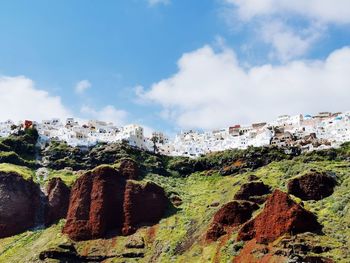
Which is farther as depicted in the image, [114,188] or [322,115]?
[322,115]

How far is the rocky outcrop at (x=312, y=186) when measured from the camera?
105m

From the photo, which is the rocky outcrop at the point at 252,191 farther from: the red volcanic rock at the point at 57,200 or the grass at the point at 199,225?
the red volcanic rock at the point at 57,200

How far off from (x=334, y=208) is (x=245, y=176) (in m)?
38.6

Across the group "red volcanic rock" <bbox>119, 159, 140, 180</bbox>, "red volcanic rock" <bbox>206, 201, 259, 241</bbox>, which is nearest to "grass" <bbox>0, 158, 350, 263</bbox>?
"red volcanic rock" <bbox>206, 201, 259, 241</bbox>

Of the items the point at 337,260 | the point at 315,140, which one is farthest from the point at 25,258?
the point at 315,140

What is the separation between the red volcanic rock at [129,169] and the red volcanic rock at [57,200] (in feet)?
39.8

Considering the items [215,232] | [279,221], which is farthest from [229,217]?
[279,221]

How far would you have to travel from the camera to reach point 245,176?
432 feet

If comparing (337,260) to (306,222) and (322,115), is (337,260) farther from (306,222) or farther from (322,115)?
(322,115)

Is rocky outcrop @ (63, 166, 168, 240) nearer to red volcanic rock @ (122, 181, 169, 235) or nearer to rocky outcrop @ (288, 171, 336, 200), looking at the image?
red volcanic rock @ (122, 181, 169, 235)

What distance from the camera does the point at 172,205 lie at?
123000 mm

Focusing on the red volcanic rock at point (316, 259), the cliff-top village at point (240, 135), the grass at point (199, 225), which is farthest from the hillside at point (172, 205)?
the cliff-top village at point (240, 135)

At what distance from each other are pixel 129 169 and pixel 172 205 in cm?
1433

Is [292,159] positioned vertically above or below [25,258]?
above
